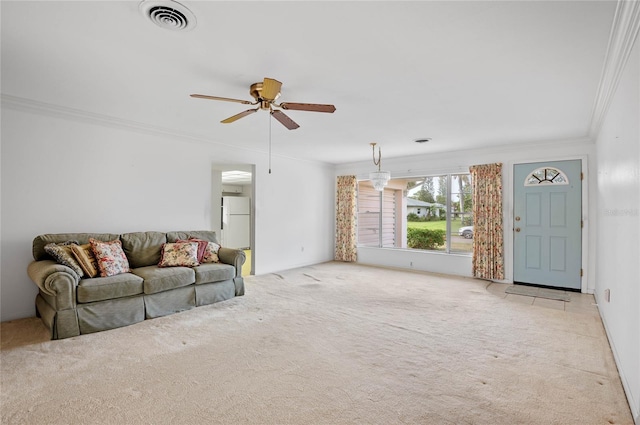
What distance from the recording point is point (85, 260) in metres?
3.47

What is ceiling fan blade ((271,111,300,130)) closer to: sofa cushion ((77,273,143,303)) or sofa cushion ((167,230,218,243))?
sofa cushion ((77,273,143,303))

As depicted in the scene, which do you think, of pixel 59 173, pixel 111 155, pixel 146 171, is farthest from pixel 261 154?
pixel 59 173

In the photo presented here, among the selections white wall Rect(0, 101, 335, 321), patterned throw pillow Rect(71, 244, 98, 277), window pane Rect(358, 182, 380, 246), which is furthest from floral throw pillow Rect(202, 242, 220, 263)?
window pane Rect(358, 182, 380, 246)

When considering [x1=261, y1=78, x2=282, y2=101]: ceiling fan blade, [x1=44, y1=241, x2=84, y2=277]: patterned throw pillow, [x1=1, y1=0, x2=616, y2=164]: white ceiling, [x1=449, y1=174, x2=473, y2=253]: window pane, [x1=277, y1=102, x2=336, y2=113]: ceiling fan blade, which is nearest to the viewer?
[x1=1, y1=0, x2=616, y2=164]: white ceiling

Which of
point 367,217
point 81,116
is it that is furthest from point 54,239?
point 367,217

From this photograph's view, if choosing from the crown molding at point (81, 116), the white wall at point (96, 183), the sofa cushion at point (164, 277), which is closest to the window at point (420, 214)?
the white wall at point (96, 183)

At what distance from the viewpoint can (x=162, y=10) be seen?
1927 mm

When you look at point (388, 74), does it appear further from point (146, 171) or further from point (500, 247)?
point (500, 247)

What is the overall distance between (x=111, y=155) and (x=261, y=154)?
8.44 ft

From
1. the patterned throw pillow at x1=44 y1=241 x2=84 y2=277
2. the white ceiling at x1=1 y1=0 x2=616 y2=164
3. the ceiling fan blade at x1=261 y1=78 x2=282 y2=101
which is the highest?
the white ceiling at x1=1 y1=0 x2=616 y2=164

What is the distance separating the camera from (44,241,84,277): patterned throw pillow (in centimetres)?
332

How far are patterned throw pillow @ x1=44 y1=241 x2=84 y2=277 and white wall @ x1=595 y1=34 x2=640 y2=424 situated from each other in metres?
4.67

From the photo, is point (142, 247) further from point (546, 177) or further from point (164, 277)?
point (546, 177)

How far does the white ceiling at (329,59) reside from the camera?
6.45 feet
